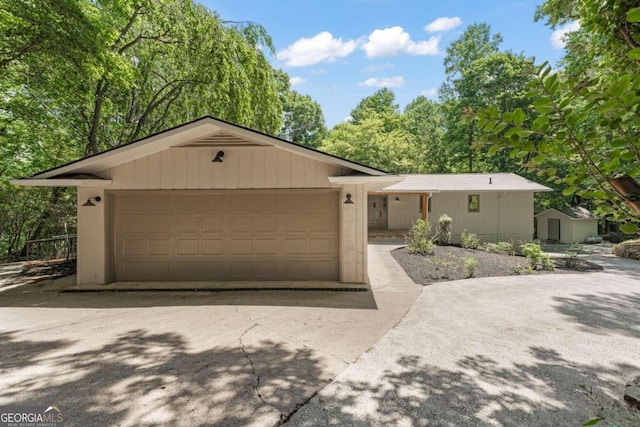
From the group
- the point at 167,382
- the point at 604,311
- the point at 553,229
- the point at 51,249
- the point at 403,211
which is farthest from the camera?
the point at 553,229

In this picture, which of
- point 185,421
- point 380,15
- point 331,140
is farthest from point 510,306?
point 331,140

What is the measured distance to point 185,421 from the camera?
8.31 ft

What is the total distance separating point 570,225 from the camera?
58.5ft

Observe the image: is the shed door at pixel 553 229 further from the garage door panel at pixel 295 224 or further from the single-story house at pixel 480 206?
the garage door panel at pixel 295 224

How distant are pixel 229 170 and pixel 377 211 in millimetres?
12679

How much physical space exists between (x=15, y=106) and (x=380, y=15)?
1344 centimetres

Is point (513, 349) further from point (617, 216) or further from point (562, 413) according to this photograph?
point (617, 216)

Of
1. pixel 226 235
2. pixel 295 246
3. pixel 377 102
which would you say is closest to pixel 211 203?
pixel 226 235

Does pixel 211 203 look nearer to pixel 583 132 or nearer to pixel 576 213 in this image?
pixel 583 132

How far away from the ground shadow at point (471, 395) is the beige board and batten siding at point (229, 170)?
4510 mm

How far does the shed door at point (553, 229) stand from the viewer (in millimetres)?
18625

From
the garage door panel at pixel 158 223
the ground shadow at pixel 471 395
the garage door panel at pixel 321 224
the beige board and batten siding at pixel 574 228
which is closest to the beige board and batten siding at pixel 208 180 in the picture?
the garage door panel at pixel 321 224

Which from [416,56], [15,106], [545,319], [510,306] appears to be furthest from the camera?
[416,56]

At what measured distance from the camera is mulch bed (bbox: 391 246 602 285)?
26.3ft
